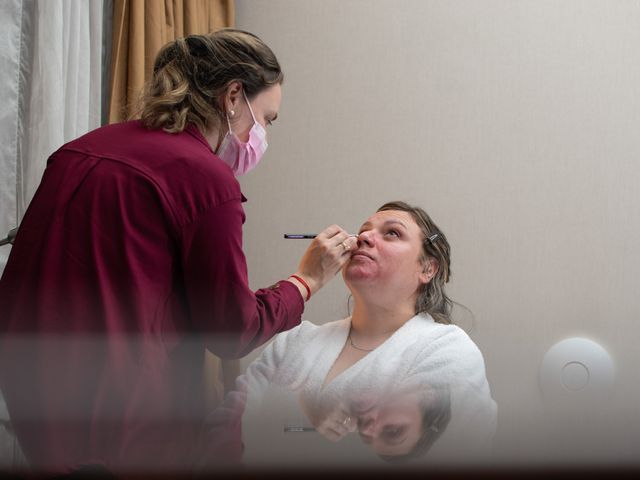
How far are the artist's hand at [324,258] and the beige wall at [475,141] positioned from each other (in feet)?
1.96

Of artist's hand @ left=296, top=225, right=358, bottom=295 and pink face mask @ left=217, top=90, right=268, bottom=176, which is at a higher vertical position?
pink face mask @ left=217, top=90, right=268, bottom=176

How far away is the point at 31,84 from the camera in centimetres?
183

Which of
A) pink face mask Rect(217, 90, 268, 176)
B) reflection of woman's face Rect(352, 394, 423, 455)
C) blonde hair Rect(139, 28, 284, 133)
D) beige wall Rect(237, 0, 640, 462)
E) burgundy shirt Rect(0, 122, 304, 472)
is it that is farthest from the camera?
beige wall Rect(237, 0, 640, 462)

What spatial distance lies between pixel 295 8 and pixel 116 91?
806 millimetres

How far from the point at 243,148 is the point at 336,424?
124cm

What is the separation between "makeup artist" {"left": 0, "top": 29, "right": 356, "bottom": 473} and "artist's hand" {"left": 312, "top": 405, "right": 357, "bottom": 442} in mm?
25

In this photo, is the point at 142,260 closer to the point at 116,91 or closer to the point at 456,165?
the point at 116,91

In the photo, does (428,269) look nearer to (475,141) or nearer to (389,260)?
(389,260)

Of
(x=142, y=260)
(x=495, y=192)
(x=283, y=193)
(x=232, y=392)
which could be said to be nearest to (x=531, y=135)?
(x=495, y=192)

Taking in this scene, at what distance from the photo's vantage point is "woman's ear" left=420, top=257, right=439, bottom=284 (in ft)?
5.64

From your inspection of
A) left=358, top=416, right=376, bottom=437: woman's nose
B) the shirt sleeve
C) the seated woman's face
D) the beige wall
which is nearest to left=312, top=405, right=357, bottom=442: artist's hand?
left=358, top=416, right=376, bottom=437: woman's nose

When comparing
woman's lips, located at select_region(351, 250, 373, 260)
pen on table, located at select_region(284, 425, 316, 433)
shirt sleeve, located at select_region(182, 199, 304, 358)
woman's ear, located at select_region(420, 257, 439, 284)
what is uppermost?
pen on table, located at select_region(284, 425, 316, 433)

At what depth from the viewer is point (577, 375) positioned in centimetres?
37

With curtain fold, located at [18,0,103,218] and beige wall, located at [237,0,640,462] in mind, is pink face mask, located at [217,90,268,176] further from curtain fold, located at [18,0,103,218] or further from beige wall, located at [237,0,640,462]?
beige wall, located at [237,0,640,462]
